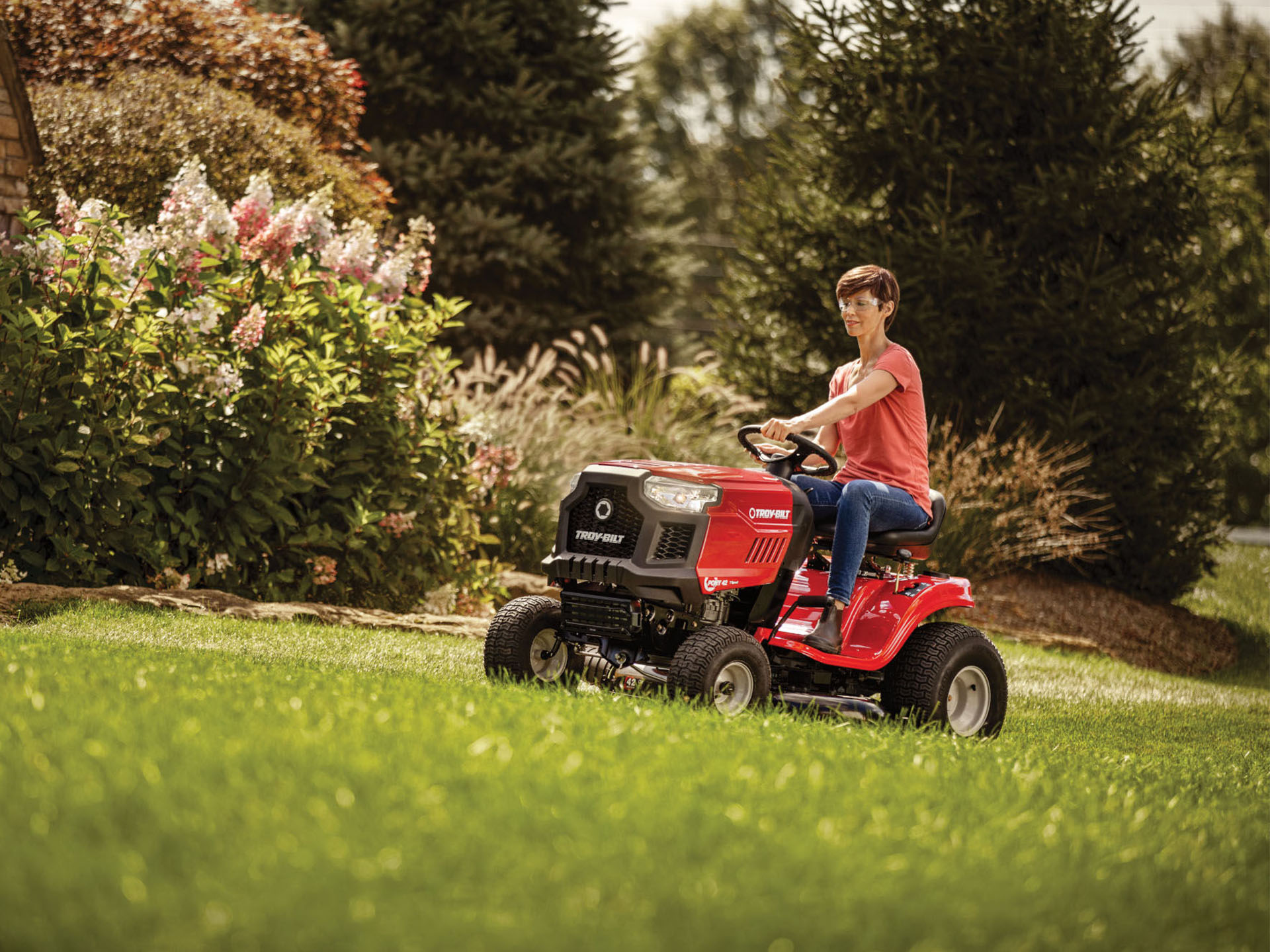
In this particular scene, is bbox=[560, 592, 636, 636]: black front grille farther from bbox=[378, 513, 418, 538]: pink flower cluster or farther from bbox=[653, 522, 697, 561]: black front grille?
bbox=[378, 513, 418, 538]: pink flower cluster

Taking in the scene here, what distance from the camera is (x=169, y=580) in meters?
7.66

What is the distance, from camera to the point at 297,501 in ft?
26.1

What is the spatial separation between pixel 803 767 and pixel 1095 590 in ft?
33.1

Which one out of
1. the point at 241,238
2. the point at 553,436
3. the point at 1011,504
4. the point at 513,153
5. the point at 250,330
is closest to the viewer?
the point at 250,330

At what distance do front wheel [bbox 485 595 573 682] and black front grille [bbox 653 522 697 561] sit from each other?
2.09 feet

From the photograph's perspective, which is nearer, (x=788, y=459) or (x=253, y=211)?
(x=788, y=459)

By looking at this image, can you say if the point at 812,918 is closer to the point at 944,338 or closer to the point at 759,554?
the point at 759,554

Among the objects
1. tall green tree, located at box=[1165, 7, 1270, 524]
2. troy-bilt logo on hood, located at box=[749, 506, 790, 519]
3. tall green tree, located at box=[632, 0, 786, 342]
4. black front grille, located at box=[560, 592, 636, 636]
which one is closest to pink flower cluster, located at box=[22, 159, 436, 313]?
black front grille, located at box=[560, 592, 636, 636]

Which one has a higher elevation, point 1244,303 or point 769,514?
point 1244,303

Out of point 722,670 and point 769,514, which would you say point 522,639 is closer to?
point 722,670

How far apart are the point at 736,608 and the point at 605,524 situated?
75 centimetres

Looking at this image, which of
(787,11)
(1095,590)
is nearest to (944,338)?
(1095,590)

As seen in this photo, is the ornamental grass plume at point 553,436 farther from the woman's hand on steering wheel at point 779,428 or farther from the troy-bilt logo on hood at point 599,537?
the woman's hand on steering wheel at point 779,428

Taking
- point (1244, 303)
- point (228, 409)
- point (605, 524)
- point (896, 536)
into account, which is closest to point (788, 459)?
point (896, 536)
